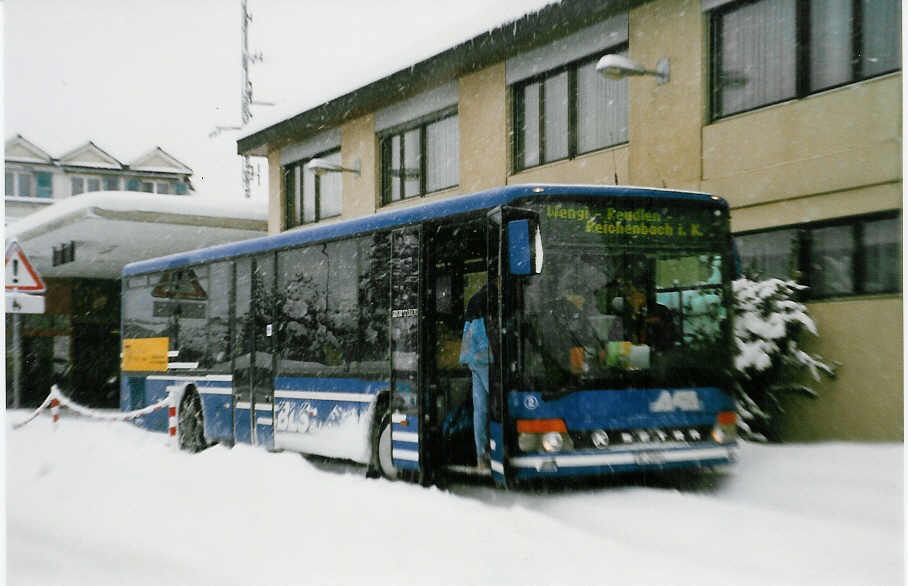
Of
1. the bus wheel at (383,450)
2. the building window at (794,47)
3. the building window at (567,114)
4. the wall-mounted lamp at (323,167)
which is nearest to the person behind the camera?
the bus wheel at (383,450)

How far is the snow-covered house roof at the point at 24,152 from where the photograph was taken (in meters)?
52.3

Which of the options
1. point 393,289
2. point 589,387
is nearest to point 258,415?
point 393,289

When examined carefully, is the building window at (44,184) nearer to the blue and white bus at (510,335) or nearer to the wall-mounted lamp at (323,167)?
the wall-mounted lamp at (323,167)

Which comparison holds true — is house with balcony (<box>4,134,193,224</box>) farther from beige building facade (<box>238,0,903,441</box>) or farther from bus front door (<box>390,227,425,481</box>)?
bus front door (<box>390,227,425,481</box>)

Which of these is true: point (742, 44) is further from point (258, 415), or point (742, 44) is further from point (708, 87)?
point (258, 415)

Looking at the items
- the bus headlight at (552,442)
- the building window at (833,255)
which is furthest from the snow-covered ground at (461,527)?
the building window at (833,255)

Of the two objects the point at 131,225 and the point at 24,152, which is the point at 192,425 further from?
the point at 24,152

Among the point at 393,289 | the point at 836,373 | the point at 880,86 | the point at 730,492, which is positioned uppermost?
the point at 880,86

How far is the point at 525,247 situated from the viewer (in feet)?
28.6

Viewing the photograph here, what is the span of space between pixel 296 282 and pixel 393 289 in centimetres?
224

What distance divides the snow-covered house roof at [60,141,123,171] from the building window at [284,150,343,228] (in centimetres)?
2879

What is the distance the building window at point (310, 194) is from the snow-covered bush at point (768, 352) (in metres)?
14.0

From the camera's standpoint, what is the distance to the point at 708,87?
15.2 m

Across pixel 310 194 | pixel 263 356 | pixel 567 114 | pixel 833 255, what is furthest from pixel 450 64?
pixel 833 255
